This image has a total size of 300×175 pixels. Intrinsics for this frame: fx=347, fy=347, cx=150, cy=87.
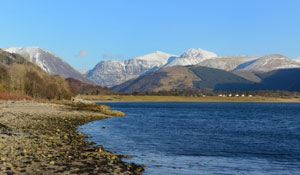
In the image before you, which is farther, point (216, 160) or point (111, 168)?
point (216, 160)

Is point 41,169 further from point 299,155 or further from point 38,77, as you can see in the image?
point 38,77

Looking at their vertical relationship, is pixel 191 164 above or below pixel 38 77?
below

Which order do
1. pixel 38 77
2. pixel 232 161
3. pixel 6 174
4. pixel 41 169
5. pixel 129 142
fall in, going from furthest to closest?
pixel 38 77, pixel 129 142, pixel 232 161, pixel 41 169, pixel 6 174

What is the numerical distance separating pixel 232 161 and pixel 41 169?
1755 cm

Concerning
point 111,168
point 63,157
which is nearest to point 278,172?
point 111,168

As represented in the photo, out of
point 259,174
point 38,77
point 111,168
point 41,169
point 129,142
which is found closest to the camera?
point 41,169

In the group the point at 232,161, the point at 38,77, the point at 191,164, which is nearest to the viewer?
the point at 191,164

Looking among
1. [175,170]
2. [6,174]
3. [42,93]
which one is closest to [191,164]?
[175,170]

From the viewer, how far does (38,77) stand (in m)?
155

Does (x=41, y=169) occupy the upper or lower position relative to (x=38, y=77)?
lower

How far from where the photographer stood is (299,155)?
3684 centimetres

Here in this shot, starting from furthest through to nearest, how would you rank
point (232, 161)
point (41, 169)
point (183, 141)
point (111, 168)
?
point (183, 141) < point (232, 161) < point (111, 168) < point (41, 169)

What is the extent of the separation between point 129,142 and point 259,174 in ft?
65.4

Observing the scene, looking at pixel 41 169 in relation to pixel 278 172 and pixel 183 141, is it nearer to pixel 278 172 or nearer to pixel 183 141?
pixel 278 172
